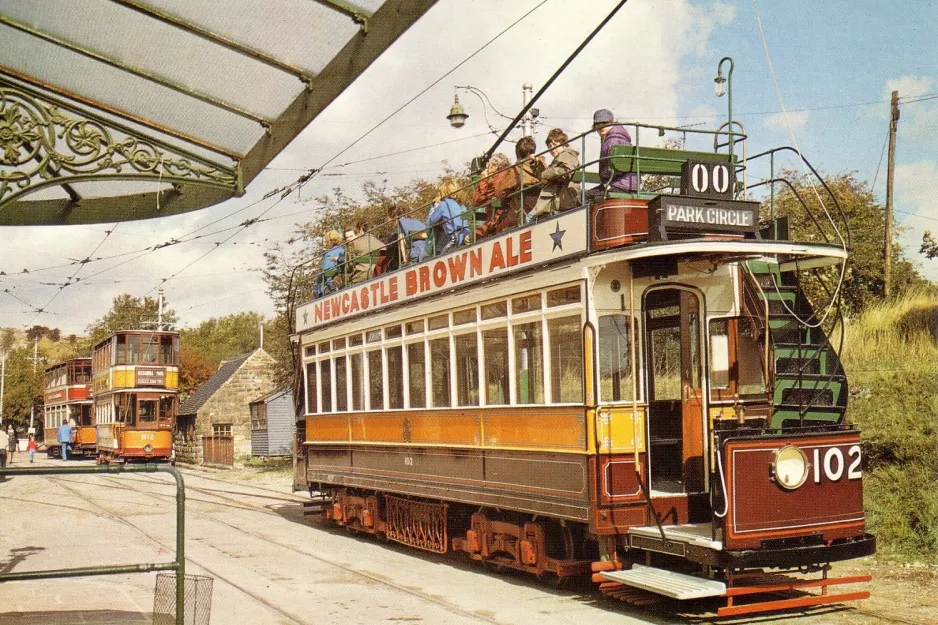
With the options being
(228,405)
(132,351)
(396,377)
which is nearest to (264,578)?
(396,377)

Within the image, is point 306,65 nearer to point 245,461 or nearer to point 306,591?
point 306,591

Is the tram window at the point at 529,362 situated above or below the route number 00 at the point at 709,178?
below

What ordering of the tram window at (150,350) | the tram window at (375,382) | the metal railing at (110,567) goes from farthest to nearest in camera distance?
the tram window at (150,350), the tram window at (375,382), the metal railing at (110,567)

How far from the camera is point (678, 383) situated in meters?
9.54

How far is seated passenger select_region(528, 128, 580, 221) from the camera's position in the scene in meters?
9.85

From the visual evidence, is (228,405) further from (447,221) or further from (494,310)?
(494,310)

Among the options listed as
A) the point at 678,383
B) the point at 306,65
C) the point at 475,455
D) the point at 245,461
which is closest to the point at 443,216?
the point at 475,455

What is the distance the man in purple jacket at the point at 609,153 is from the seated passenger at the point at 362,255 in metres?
5.33

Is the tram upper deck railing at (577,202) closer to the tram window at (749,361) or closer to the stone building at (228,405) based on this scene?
the tram window at (749,361)

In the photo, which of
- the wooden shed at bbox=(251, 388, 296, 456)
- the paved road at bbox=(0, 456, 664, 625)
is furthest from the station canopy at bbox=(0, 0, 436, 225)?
the wooden shed at bbox=(251, 388, 296, 456)

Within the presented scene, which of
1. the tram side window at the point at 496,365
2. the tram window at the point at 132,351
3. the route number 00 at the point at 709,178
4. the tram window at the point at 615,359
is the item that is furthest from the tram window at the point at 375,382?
the tram window at the point at 132,351

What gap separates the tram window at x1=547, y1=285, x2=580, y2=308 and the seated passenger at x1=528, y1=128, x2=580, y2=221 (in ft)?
2.61

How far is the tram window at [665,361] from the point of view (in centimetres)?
959

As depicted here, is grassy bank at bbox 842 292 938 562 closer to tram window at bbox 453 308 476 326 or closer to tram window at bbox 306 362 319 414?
tram window at bbox 453 308 476 326
